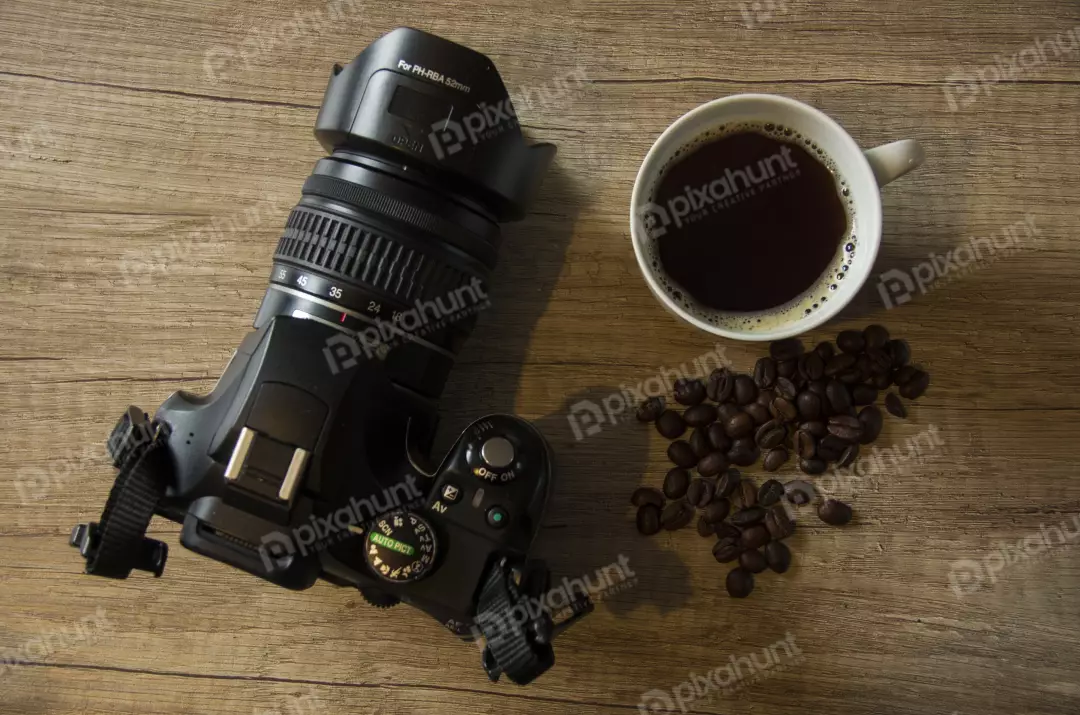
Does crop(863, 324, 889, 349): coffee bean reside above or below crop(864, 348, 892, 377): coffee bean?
above

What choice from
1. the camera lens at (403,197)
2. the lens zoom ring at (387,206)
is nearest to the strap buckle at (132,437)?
the camera lens at (403,197)

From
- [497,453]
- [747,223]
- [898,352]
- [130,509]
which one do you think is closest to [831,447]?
[898,352]

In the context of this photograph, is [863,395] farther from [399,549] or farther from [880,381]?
[399,549]

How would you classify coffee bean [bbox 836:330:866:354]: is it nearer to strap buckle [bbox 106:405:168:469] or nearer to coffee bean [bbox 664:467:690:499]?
coffee bean [bbox 664:467:690:499]

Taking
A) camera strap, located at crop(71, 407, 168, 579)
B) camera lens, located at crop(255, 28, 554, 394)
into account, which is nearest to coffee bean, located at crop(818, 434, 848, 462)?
camera lens, located at crop(255, 28, 554, 394)

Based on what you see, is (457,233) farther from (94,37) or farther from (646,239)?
(94,37)

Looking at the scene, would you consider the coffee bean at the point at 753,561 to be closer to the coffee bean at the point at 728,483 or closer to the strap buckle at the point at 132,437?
the coffee bean at the point at 728,483
